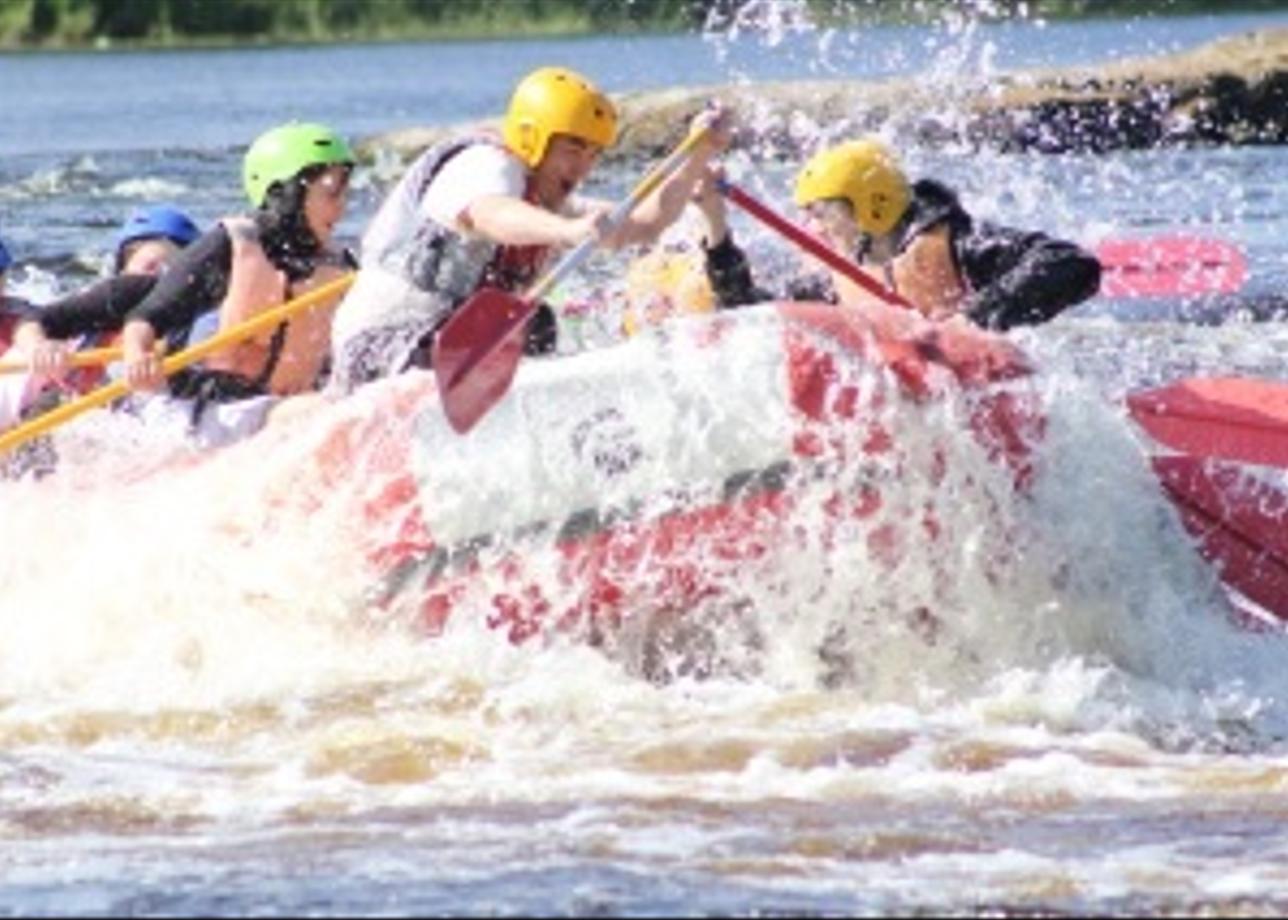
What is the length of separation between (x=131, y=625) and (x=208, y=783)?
6.21 feet

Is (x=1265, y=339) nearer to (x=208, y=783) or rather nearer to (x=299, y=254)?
(x=299, y=254)

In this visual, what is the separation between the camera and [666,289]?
1155cm

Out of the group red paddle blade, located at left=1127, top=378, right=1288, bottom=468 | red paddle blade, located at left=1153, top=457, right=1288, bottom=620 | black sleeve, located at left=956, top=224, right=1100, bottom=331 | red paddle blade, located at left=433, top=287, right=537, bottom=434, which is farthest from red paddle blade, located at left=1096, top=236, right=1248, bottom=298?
red paddle blade, located at left=433, top=287, right=537, bottom=434

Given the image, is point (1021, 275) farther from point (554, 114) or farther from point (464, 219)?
point (464, 219)

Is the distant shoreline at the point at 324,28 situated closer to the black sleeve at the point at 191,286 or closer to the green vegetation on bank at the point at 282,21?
the green vegetation on bank at the point at 282,21

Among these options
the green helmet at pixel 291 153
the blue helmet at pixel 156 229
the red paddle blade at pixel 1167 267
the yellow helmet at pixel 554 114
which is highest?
the yellow helmet at pixel 554 114

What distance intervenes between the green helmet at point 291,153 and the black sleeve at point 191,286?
0.70ft

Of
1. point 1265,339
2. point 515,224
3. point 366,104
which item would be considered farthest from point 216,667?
point 366,104

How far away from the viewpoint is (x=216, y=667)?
34.2 feet

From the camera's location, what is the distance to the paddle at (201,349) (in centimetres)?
1101

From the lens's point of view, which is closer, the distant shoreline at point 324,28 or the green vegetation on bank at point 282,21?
the distant shoreline at point 324,28

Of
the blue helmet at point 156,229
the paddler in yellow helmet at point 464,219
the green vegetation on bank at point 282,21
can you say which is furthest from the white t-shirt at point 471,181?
the green vegetation on bank at point 282,21

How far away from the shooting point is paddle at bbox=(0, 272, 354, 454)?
11008mm

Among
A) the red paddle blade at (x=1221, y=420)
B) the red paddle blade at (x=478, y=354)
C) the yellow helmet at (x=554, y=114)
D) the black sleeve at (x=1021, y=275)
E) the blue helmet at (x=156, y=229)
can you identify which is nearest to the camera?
the red paddle blade at (x=478, y=354)
